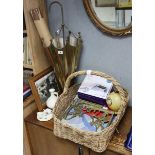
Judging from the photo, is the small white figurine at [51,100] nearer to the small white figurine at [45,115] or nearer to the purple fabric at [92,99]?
the small white figurine at [45,115]

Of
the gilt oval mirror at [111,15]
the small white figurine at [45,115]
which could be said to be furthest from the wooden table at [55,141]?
the gilt oval mirror at [111,15]

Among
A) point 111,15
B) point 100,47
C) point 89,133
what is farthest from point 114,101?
point 111,15

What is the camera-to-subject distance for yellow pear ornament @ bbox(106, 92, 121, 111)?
1.33m

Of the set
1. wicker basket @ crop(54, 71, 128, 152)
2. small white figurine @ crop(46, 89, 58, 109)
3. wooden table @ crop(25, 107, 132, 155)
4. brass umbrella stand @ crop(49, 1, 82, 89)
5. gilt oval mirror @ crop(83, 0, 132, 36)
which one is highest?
gilt oval mirror @ crop(83, 0, 132, 36)

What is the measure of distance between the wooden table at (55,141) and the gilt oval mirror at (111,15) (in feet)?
1.71

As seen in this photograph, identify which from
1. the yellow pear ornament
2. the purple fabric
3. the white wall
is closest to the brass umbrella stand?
the white wall

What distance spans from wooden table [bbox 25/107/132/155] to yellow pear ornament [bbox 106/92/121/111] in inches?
4.9

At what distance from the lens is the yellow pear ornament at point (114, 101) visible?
4.37ft

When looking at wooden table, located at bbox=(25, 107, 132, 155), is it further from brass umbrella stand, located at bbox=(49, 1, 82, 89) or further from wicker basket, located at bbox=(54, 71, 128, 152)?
brass umbrella stand, located at bbox=(49, 1, 82, 89)
